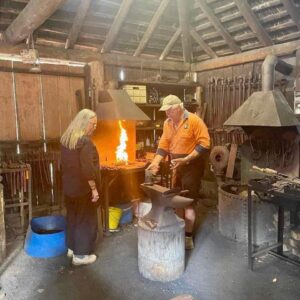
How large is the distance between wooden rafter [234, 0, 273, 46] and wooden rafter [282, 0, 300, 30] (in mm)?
505

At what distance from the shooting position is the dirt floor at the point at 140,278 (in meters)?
3.12

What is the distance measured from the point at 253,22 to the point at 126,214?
11.5ft

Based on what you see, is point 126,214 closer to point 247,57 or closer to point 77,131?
point 77,131

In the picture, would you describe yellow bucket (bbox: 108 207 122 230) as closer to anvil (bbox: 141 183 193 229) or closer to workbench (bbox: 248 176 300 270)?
anvil (bbox: 141 183 193 229)

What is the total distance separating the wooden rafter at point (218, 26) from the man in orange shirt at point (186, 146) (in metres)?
2.07

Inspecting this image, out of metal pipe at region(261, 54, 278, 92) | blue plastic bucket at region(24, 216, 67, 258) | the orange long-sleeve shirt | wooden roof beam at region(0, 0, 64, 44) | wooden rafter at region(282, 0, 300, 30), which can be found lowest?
blue plastic bucket at region(24, 216, 67, 258)

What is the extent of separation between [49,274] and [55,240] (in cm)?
49

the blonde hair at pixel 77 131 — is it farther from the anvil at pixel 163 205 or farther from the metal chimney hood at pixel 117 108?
the metal chimney hood at pixel 117 108

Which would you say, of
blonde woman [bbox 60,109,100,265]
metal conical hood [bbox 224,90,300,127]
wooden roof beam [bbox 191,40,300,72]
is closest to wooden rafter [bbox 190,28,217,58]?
wooden roof beam [bbox 191,40,300,72]

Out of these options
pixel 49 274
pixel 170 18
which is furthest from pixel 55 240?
pixel 170 18

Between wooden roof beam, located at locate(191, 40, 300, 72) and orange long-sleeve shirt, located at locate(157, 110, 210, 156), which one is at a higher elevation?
wooden roof beam, located at locate(191, 40, 300, 72)

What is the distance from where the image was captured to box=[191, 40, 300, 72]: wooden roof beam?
5.15 m

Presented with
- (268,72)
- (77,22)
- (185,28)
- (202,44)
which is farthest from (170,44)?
(268,72)

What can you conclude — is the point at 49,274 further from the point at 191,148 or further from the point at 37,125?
the point at 37,125
